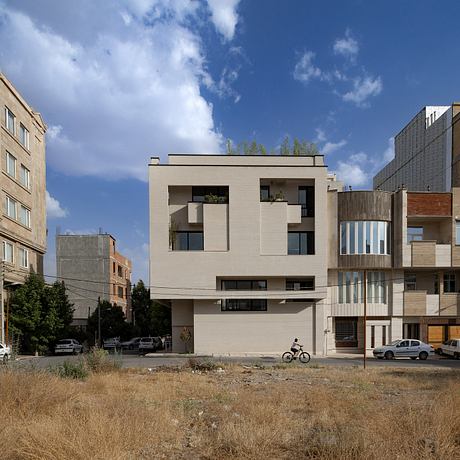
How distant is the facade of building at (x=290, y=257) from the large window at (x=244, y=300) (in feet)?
0.25

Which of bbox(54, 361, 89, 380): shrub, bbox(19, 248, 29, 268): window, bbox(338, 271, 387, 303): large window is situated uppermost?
bbox(19, 248, 29, 268): window

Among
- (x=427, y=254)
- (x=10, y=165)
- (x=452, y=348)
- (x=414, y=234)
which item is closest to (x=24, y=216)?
(x=10, y=165)

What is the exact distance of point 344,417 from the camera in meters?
8.29

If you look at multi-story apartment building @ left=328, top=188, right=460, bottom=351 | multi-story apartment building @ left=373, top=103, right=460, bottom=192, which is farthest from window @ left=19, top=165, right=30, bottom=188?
multi-story apartment building @ left=373, top=103, right=460, bottom=192

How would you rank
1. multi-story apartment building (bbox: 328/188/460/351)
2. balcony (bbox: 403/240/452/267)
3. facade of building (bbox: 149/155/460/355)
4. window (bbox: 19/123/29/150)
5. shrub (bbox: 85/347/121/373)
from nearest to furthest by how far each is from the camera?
shrub (bbox: 85/347/121/373), facade of building (bbox: 149/155/460/355), balcony (bbox: 403/240/452/267), multi-story apartment building (bbox: 328/188/460/351), window (bbox: 19/123/29/150)

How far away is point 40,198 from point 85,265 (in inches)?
654

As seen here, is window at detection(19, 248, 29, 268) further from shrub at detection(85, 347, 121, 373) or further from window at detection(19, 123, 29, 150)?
shrub at detection(85, 347, 121, 373)

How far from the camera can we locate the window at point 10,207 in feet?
97.2

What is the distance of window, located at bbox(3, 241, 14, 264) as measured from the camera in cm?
2925

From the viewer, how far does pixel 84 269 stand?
2015 inches

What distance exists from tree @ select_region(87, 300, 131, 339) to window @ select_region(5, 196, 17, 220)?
51.1 feet

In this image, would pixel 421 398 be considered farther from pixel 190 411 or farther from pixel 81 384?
pixel 81 384

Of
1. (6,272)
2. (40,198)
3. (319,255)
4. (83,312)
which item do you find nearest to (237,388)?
(319,255)

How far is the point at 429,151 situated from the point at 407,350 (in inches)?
910
